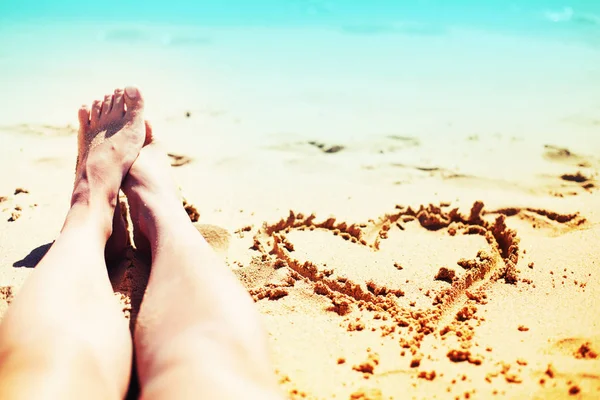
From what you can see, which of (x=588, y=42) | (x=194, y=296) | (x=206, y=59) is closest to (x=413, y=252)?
(x=194, y=296)

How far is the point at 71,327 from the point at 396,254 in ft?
3.97

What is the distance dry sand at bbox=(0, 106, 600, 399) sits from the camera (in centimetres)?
118

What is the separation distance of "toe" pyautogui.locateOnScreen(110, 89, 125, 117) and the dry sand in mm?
523

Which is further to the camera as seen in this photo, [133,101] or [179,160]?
[179,160]

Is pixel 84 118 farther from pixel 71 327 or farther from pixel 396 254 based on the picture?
pixel 396 254

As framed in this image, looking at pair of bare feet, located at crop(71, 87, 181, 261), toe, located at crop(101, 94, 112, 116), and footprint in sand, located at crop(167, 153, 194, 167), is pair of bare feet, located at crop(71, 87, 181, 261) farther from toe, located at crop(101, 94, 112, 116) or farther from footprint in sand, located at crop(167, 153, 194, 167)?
footprint in sand, located at crop(167, 153, 194, 167)

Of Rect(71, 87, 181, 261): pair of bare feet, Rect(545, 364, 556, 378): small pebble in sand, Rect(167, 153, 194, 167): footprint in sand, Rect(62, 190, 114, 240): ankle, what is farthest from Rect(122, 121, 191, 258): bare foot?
Rect(545, 364, 556, 378): small pebble in sand

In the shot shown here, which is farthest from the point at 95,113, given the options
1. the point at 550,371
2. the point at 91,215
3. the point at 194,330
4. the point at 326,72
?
the point at 326,72

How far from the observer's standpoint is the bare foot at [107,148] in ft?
5.58

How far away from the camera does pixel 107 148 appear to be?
1996 millimetres

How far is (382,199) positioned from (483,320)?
1.07 m

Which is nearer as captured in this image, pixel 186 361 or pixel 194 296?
pixel 186 361

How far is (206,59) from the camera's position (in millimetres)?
7711

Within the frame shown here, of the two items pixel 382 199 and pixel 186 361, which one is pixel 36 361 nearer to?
pixel 186 361
